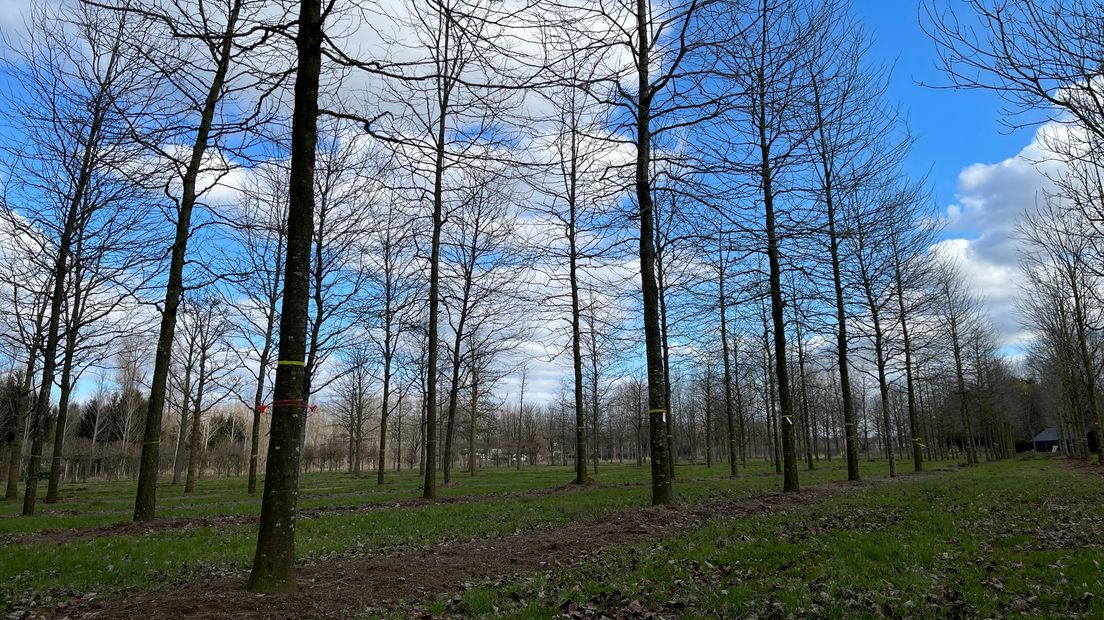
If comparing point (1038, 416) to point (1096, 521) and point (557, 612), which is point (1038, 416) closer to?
point (1096, 521)

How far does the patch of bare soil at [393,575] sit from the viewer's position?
198 inches

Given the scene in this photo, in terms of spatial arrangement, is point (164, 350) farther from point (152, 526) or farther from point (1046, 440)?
point (1046, 440)

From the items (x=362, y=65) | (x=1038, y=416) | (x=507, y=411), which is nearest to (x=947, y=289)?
(x=362, y=65)

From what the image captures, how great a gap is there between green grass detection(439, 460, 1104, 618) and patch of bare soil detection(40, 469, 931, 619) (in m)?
A: 0.66

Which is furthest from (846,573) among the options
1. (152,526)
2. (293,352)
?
(152,526)

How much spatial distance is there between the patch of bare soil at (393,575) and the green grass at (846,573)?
2.15 feet

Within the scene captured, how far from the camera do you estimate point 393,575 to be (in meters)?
6.44

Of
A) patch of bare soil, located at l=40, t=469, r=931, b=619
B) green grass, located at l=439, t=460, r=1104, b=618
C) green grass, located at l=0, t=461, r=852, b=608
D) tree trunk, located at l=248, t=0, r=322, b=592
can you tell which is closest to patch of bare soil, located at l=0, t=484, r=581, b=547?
green grass, located at l=0, t=461, r=852, b=608

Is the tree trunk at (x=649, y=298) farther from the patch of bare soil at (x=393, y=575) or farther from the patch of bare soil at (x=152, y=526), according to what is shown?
the patch of bare soil at (x=152, y=526)

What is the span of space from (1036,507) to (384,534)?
37.1ft

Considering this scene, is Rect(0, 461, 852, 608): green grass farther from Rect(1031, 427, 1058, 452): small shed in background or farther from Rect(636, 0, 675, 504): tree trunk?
Rect(1031, 427, 1058, 452): small shed in background

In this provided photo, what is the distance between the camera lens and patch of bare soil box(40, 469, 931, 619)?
504cm

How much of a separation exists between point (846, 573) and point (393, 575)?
467 cm

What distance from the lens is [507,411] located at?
8856cm
